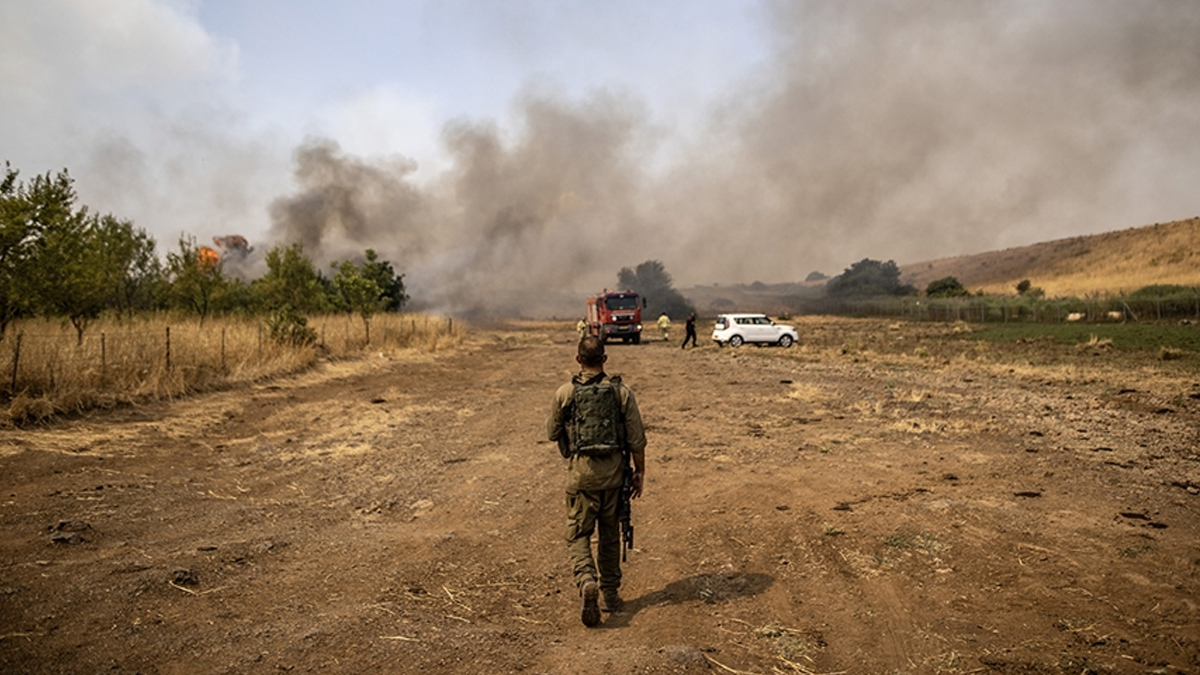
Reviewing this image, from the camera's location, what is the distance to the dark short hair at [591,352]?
5.20 metres

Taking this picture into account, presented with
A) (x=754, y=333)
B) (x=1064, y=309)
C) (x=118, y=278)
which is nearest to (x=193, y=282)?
(x=118, y=278)

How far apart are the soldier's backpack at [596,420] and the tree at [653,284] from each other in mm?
81020

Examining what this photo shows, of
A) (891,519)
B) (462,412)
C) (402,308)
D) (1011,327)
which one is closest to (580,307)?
(402,308)

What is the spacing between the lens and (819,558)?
5.85m

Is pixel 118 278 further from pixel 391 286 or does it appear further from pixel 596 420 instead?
pixel 391 286

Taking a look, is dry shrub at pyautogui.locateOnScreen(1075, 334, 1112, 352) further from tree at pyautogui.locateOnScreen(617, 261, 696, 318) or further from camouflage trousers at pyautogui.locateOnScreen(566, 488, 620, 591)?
tree at pyautogui.locateOnScreen(617, 261, 696, 318)

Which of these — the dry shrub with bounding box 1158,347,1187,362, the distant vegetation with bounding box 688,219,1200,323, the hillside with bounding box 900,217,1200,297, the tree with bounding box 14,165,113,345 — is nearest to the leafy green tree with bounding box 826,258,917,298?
the distant vegetation with bounding box 688,219,1200,323

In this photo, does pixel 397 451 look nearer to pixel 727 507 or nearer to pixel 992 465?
pixel 727 507

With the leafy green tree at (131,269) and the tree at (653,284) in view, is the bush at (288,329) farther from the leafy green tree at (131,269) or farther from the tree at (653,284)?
the tree at (653,284)

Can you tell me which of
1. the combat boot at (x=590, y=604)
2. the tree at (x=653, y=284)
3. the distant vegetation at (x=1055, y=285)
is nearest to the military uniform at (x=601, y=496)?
the combat boot at (x=590, y=604)

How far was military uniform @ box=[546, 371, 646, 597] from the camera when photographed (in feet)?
16.6

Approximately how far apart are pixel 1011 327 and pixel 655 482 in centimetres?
3884

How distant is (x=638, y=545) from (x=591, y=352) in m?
2.16

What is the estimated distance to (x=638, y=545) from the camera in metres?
6.40
